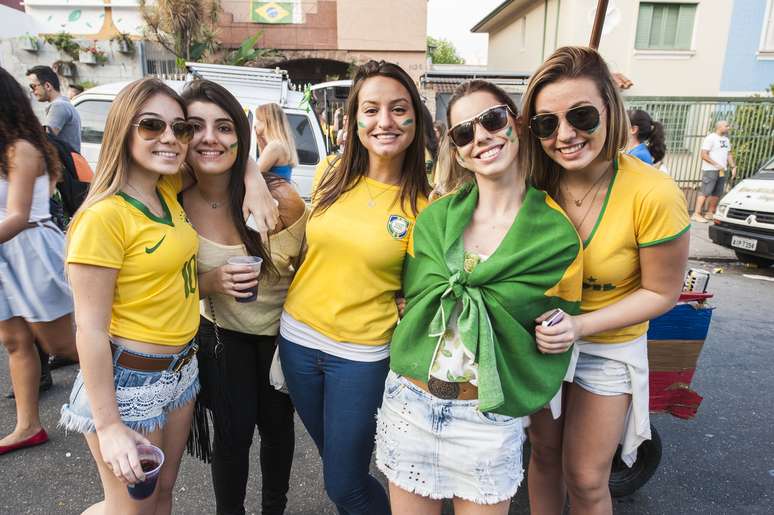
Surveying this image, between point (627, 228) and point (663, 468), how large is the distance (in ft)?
6.69

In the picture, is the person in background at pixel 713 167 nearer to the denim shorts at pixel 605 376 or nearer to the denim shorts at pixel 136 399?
the denim shorts at pixel 605 376

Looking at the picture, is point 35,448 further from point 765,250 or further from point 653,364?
point 765,250

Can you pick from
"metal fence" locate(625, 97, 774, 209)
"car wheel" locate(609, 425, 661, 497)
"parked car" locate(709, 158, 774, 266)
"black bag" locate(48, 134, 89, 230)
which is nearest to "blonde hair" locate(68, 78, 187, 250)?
"black bag" locate(48, 134, 89, 230)

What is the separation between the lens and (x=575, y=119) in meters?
1.62

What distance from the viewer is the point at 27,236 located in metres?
2.88

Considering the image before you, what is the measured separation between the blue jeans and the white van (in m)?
5.00

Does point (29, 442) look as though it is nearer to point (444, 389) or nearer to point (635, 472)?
point (444, 389)

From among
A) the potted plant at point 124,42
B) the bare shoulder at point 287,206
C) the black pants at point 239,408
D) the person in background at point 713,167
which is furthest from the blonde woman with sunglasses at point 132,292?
the potted plant at point 124,42

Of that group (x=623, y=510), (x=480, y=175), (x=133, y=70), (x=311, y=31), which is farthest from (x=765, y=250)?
(x=133, y=70)

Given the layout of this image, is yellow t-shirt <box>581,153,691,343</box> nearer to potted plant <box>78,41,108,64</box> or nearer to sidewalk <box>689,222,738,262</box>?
sidewalk <box>689,222,738,262</box>

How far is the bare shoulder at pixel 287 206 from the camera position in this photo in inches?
80.6

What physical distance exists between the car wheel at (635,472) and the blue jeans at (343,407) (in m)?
1.35

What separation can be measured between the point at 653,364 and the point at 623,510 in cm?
85

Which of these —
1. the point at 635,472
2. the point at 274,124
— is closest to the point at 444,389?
the point at 635,472
